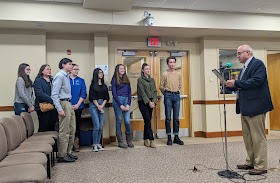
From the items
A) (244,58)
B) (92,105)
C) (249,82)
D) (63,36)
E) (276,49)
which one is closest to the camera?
(249,82)

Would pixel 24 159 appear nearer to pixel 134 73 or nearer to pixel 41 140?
pixel 41 140

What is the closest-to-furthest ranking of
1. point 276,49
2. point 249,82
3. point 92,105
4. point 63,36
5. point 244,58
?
point 249,82 → point 244,58 → point 92,105 → point 63,36 → point 276,49

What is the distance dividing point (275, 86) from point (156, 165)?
4722 millimetres

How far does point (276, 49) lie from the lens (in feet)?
20.2

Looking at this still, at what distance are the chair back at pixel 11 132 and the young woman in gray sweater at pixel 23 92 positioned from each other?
1.29 m

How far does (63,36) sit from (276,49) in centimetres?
511

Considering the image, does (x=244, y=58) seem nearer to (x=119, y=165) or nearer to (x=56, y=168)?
(x=119, y=165)

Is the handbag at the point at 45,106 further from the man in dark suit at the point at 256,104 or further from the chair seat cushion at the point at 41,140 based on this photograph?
the man in dark suit at the point at 256,104

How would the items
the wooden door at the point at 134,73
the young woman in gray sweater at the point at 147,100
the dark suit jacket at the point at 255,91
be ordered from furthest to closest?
the wooden door at the point at 134,73 → the young woman in gray sweater at the point at 147,100 → the dark suit jacket at the point at 255,91

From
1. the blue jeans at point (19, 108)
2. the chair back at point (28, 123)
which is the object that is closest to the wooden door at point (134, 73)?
the blue jeans at point (19, 108)

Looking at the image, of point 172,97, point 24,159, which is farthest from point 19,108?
point 172,97

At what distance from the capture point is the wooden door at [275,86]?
6.53m

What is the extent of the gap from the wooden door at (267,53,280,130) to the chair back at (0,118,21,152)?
6103 mm

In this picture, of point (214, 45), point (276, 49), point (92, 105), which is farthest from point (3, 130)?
point (276, 49)
